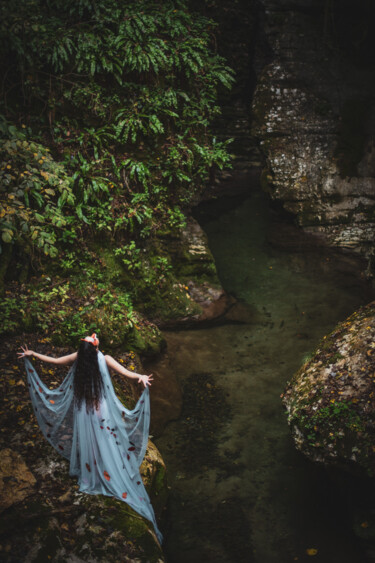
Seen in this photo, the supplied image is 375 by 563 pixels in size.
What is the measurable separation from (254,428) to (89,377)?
115 inches

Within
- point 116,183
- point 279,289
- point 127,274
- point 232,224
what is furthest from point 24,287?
point 232,224

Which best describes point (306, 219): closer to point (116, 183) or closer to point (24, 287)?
point (116, 183)

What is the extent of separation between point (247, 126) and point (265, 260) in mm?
5362

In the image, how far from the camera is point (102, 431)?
3.94m

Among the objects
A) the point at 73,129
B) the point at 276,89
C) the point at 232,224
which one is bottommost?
the point at 232,224

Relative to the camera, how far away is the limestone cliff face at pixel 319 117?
944cm

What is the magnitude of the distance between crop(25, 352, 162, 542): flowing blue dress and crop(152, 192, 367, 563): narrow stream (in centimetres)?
90

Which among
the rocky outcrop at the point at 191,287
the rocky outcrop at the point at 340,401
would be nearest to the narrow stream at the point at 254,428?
the rocky outcrop at the point at 191,287

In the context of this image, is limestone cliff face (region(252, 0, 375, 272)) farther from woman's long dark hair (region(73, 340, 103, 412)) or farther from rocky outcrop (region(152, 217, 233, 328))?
woman's long dark hair (region(73, 340, 103, 412))

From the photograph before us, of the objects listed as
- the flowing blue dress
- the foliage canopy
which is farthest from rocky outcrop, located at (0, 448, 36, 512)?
the foliage canopy

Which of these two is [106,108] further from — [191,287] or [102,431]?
[102,431]

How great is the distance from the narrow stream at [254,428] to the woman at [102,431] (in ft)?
3.30

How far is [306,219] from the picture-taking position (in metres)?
10.2

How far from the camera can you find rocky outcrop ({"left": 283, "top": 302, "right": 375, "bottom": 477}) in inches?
161
